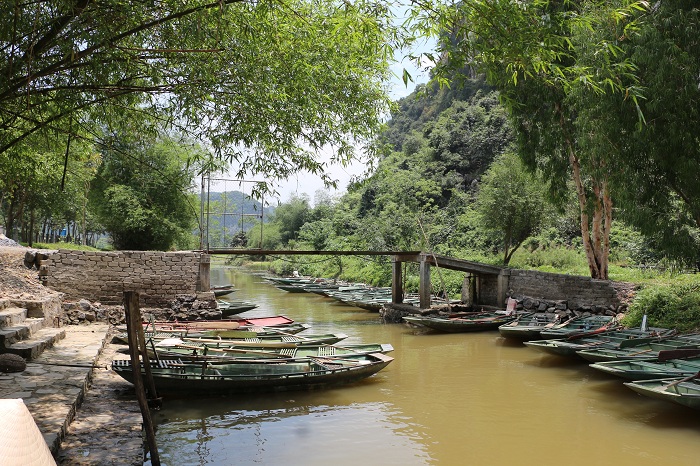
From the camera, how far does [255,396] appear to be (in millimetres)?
8375

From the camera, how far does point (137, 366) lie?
5570 millimetres

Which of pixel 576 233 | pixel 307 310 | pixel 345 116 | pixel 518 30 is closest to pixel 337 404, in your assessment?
pixel 345 116

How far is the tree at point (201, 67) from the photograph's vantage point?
444 centimetres

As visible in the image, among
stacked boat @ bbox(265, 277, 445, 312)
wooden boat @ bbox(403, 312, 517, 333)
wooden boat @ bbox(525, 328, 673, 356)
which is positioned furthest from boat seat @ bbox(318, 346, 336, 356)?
stacked boat @ bbox(265, 277, 445, 312)

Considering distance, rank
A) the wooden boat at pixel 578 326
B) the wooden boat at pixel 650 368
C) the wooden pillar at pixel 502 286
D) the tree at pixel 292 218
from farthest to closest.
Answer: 1. the tree at pixel 292 218
2. the wooden pillar at pixel 502 286
3. the wooden boat at pixel 578 326
4. the wooden boat at pixel 650 368

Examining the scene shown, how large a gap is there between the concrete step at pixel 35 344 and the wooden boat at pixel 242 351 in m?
1.48

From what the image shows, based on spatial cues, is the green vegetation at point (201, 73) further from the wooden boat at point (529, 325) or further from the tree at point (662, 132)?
the wooden boat at point (529, 325)

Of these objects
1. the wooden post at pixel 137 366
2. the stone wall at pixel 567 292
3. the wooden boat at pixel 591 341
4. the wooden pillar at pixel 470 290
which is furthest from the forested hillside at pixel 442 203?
the wooden post at pixel 137 366

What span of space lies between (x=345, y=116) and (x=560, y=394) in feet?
19.1

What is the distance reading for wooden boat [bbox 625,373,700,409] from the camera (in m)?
6.82

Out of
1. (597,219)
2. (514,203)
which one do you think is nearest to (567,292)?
(597,219)

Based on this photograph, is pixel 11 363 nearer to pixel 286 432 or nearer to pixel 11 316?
pixel 11 316

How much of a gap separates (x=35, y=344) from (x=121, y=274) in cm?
634

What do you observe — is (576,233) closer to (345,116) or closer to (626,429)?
(626,429)
